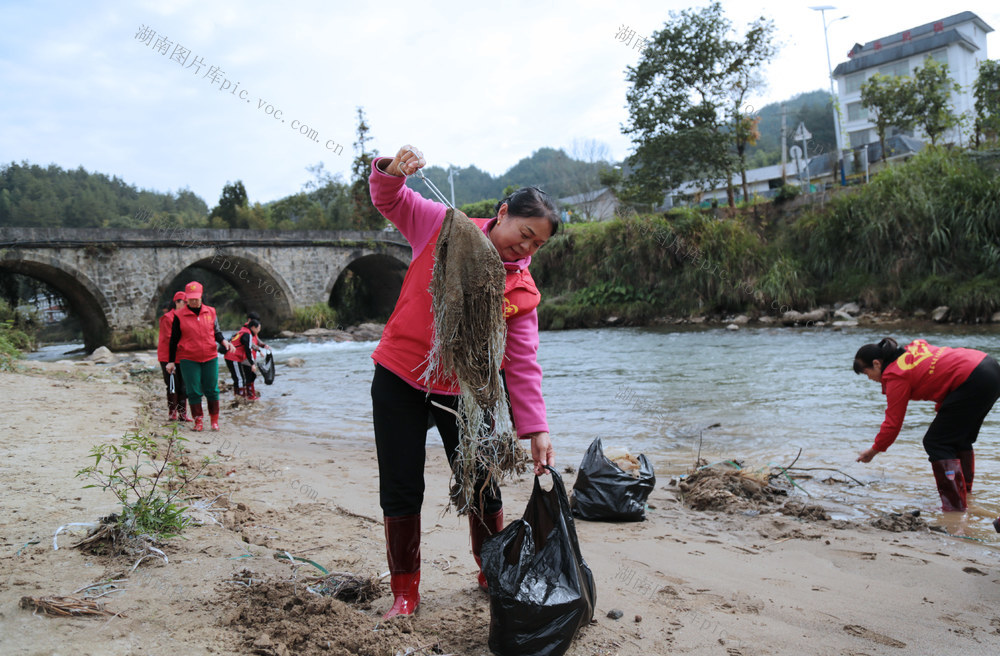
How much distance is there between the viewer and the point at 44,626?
1.89 m

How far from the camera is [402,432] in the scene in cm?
222

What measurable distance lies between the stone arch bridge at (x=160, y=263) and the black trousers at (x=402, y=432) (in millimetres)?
23561

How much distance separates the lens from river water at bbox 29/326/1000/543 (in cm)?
457

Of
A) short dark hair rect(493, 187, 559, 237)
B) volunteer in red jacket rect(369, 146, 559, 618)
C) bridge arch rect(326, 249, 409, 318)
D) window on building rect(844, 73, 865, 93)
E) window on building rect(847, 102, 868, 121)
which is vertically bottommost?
volunteer in red jacket rect(369, 146, 559, 618)

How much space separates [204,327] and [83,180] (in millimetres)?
61494

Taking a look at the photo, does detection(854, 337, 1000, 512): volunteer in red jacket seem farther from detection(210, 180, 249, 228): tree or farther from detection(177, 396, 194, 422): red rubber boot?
detection(210, 180, 249, 228): tree

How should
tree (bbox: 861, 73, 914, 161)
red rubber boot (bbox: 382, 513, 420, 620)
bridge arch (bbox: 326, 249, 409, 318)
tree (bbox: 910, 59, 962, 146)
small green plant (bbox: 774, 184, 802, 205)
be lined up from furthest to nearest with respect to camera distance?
1. bridge arch (bbox: 326, 249, 409, 318)
2. tree (bbox: 861, 73, 914, 161)
3. tree (bbox: 910, 59, 962, 146)
4. small green plant (bbox: 774, 184, 802, 205)
5. red rubber boot (bbox: 382, 513, 420, 620)

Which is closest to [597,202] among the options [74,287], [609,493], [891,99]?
[891,99]

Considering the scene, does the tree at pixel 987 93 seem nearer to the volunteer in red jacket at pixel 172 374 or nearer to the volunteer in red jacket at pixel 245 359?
the volunteer in red jacket at pixel 245 359

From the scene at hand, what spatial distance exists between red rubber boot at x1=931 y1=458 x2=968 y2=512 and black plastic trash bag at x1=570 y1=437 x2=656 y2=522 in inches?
70.8

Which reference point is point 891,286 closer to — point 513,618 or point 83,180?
point 513,618

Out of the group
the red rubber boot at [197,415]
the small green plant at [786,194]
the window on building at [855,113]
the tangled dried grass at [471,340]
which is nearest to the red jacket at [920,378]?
the tangled dried grass at [471,340]

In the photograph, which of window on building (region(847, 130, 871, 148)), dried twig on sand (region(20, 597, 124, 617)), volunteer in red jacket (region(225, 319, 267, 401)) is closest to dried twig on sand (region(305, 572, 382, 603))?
dried twig on sand (region(20, 597, 124, 617))

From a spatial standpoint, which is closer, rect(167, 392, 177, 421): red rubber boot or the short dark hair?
the short dark hair
